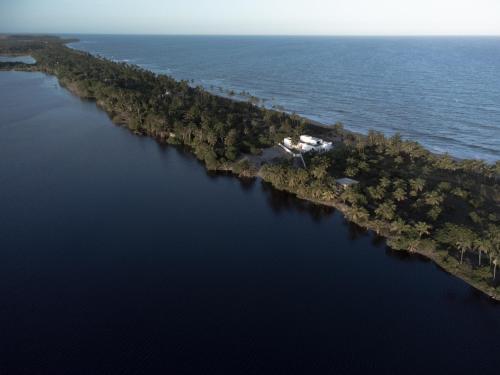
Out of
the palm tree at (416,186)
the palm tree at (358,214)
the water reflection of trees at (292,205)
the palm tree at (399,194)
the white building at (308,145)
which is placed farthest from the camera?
the white building at (308,145)

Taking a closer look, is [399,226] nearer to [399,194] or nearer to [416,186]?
[399,194]

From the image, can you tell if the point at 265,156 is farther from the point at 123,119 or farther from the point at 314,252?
the point at 123,119

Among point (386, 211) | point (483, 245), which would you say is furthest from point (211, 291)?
point (483, 245)

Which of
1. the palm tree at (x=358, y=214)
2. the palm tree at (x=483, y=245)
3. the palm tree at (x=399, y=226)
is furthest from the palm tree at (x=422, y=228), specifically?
the palm tree at (x=358, y=214)

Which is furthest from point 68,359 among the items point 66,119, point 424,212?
point 66,119

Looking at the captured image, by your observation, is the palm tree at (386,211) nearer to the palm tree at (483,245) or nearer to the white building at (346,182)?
the white building at (346,182)

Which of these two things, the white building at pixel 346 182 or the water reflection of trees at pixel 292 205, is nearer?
the water reflection of trees at pixel 292 205
